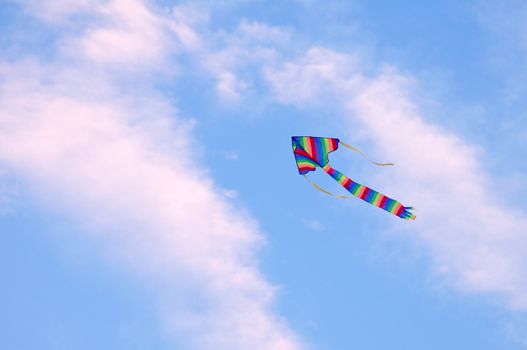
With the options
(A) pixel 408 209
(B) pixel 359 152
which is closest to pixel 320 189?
(B) pixel 359 152

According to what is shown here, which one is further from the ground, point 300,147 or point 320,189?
point 300,147

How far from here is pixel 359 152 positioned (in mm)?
20578

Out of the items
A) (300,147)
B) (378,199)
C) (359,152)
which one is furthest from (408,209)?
(300,147)

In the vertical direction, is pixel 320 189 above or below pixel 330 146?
below

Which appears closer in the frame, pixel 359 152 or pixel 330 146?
pixel 359 152

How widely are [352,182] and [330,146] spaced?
5.16ft

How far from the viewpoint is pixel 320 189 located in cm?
2064

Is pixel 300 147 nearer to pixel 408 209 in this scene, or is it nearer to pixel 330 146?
pixel 330 146

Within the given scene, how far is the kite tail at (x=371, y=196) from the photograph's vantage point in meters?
21.6

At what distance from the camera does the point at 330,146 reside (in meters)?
23.0

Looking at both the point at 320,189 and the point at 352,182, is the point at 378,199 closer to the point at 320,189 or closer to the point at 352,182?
the point at 352,182

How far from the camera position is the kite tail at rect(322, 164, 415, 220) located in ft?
71.0

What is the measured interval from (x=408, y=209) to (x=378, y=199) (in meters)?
1.11

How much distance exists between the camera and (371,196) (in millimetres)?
22234
